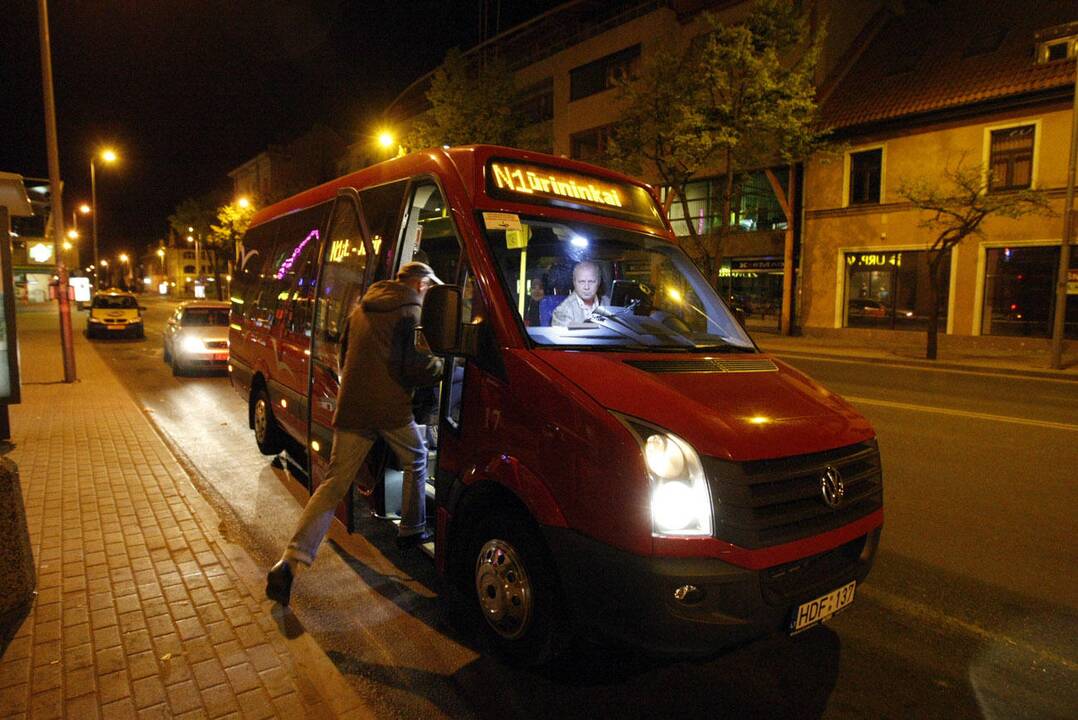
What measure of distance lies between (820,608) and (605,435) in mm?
1265

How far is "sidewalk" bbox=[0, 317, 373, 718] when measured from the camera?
9.18 ft

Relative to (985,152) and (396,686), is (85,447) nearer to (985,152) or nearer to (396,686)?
(396,686)

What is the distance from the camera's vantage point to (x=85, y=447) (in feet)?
23.9

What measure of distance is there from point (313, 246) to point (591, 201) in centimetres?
293

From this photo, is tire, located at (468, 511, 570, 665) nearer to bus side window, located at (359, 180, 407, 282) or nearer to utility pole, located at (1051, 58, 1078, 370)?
bus side window, located at (359, 180, 407, 282)

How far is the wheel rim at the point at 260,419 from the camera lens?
7.16 meters

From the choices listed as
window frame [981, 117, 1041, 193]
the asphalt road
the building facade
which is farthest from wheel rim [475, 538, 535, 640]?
window frame [981, 117, 1041, 193]

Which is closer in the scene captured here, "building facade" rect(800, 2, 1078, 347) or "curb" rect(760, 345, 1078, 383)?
"curb" rect(760, 345, 1078, 383)

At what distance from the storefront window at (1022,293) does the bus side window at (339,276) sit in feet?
71.5

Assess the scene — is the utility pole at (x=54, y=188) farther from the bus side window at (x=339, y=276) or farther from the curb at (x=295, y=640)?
the bus side window at (x=339, y=276)

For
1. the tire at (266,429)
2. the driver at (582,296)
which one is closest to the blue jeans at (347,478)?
the driver at (582,296)

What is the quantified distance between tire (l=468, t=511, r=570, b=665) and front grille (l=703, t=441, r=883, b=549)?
0.86 meters

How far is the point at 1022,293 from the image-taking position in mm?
19656

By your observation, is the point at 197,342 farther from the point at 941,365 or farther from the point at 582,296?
the point at 941,365
